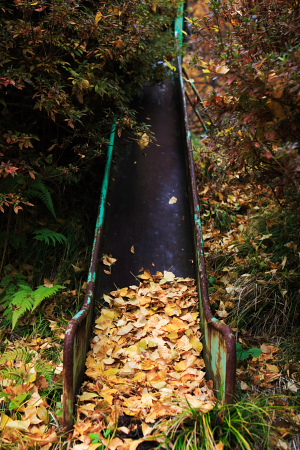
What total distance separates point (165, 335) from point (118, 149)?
2215 millimetres

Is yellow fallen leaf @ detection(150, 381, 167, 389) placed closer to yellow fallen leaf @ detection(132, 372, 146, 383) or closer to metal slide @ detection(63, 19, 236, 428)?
yellow fallen leaf @ detection(132, 372, 146, 383)

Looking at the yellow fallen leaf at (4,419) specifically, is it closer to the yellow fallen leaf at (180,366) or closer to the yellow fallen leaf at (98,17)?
the yellow fallen leaf at (180,366)

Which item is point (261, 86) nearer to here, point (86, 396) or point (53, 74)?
point (53, 74)

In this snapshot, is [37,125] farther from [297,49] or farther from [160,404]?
[160,404]

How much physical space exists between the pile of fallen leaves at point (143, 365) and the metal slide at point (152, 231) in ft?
0.30

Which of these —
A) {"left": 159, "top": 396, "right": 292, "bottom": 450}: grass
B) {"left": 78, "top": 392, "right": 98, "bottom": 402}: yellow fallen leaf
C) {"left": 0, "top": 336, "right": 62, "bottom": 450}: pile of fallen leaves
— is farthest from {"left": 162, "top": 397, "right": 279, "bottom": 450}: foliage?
{"left": 0, "top": 336, "right": 62, "bottom": 450}: pile of fallen leaves

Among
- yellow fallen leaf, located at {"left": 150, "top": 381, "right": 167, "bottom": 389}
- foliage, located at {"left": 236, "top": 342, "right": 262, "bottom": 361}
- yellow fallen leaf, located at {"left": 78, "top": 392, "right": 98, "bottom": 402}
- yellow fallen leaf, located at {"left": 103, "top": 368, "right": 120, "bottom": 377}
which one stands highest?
foliage, located at {"left": 236, "top": 342, "right": 262, "bottom": 361}

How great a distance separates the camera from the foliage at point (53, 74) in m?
2.78

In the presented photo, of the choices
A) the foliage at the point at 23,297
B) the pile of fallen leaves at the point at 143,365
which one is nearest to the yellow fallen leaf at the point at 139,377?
the pile of fallen leaves at the point at 143,365

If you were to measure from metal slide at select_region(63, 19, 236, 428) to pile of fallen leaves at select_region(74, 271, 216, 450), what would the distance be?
3.6 inches

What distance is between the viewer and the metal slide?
7.20 feet

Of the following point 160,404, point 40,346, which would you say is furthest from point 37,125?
point 160,404

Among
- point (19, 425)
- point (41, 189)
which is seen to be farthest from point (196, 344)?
point (41, 189)

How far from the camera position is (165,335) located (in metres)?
2.71
